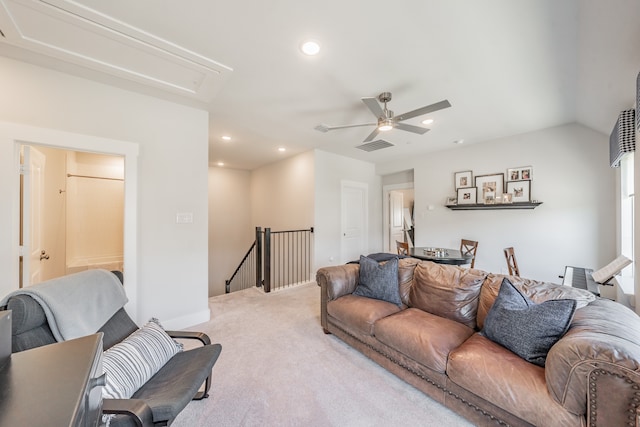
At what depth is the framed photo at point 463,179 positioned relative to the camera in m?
4.64

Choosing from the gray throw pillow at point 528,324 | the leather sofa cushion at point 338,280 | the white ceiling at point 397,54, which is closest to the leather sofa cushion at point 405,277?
the leather sofa cushion at point 338,280

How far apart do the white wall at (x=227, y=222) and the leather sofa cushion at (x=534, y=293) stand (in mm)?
5928

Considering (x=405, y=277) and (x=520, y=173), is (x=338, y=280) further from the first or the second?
(x=520, y=173)

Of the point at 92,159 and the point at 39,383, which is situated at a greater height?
the point at 92,159

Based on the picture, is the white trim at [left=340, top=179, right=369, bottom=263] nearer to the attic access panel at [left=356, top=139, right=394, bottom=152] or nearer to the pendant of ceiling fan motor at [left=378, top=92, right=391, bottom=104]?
the attic access panel at [left=356, top=139, right=394, bottom=152]

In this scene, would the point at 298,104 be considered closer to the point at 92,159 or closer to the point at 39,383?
the point at 39,383

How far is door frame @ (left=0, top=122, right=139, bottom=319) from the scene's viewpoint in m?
A: 2.04

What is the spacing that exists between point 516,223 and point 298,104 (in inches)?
165

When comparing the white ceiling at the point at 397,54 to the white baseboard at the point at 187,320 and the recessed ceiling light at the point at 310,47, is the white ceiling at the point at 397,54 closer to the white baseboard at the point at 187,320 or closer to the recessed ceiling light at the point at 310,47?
the recessed ceiling light at the point at 310,47

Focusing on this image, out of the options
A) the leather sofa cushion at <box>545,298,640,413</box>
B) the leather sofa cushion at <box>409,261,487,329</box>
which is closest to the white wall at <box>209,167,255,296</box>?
the leather sofa cushion at <box>409,261,487,329</box>

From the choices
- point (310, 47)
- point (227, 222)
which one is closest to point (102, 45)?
point (310, 47)

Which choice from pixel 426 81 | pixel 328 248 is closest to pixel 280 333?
pixel 328 248

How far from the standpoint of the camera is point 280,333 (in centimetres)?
268

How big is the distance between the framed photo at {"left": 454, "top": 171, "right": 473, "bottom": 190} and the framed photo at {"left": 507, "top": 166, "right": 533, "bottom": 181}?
609 mm
